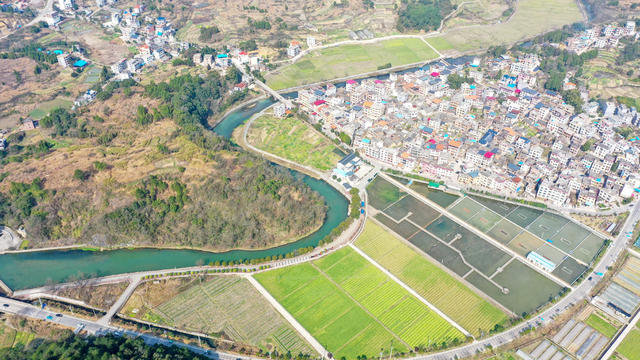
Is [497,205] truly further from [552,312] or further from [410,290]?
[410,290]

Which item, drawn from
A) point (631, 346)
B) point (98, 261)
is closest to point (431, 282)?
point (631, 346)

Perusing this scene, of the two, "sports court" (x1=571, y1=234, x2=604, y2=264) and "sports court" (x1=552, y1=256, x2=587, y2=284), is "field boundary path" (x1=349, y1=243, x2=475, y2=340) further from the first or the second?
"sports court" (x1=571, y1=234, x2=604, y2=264)

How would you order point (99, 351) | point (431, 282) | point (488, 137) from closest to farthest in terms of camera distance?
point (99, 351) < point (431, 282) < point (488, 137)

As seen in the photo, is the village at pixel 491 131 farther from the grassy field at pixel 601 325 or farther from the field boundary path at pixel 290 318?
the field boundary path at pixel 290 318

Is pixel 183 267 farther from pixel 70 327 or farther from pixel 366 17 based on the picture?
pixel 366 17

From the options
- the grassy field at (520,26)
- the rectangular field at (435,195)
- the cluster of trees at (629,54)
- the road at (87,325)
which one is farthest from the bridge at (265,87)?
the cluster of trees at (629,54)

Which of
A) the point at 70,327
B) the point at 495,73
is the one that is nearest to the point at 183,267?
the point at 70,327
